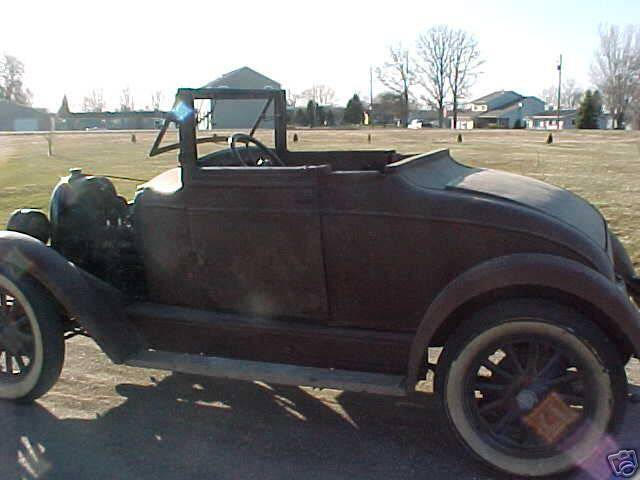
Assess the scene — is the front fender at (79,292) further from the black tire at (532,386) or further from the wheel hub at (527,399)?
the wheel hub at (527,399)

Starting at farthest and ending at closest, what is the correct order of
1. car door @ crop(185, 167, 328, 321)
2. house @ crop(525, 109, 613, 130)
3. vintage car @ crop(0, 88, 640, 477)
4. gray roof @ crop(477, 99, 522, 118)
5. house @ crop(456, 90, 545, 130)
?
gray roof @ crop(477, 99, 522, 118) → house @ crop(456, 90, 545, 130) → house @ crop(525, 109, 613, 130) → car door @ crop(185, 167, 328, 321) → vintage car @ crop(0, 88, 640, 477)

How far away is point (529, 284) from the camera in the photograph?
264 centimetres

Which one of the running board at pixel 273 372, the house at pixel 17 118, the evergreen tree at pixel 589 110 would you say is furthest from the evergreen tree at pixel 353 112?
the running board at pixel 273 372

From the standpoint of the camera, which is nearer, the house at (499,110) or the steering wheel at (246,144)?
the steering wheel at (246,144)

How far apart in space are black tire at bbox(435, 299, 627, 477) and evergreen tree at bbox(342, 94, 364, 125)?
65048 millimetres

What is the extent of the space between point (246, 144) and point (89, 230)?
1.07m

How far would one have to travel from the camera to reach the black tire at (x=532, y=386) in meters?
2.58

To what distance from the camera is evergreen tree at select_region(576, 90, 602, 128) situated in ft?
188

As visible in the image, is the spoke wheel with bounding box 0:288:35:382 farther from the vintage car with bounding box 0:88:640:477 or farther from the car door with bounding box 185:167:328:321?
the car door with bounding box 185:167:328:321

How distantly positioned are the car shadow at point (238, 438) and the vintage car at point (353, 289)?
275 mm

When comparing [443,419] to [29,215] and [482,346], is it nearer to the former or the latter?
[482,346]

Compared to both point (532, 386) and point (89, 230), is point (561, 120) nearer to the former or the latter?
point (89, 230)

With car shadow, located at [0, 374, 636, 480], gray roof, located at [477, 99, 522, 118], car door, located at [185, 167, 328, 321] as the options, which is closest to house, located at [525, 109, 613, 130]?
gray roof, located at [477, 99, 522, 118]

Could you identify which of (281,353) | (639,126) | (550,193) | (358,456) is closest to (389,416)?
(358,456)
